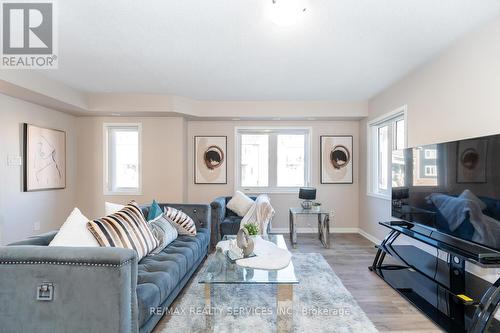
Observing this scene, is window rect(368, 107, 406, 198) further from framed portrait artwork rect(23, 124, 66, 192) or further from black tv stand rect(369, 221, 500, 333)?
framed portrait artwork rect(23, 124, 66, 192)

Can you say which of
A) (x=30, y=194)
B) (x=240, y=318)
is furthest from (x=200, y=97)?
(x=240, y=318)

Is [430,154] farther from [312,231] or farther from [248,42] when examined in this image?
[312,231]

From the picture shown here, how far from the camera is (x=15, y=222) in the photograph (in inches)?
145

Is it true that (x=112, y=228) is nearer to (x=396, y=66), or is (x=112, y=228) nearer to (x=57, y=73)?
(x=57, y=73)

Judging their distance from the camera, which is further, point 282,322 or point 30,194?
point 30,194

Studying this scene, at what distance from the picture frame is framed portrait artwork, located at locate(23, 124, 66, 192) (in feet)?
16.9

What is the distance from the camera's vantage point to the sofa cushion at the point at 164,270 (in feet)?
5.85

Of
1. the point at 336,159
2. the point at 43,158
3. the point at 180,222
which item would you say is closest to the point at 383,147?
the point at 336,159

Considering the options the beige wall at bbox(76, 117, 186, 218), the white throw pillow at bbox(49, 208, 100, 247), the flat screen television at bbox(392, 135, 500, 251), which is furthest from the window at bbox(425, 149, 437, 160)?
the beige wall at bbox(76, 117, 186, 218)

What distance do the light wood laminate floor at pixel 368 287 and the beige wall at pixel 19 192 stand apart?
12.8 feet

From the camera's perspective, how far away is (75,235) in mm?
1931

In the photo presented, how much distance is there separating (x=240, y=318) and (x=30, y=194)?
12.1 ft

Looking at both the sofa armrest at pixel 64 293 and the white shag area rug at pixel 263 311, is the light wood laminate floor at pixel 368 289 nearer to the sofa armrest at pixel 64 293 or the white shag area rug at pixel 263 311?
the white shag area rug at pixel 263 311

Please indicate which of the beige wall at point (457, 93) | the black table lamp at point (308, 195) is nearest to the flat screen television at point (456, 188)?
the beige wall at point (457, 93)
